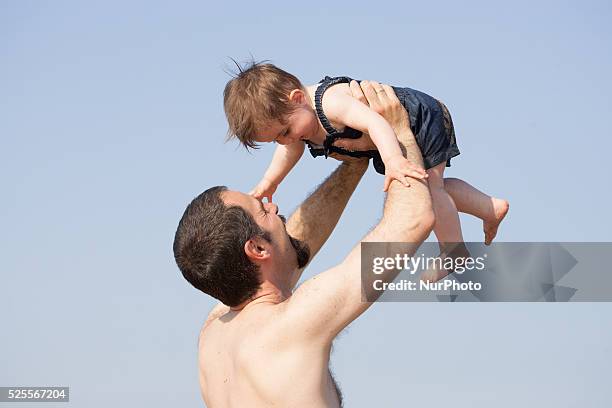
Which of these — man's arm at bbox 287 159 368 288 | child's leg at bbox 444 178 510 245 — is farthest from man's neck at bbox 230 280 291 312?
child's leg at bbox 444 178 510 245

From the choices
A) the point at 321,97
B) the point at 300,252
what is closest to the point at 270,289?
the point at 300,252

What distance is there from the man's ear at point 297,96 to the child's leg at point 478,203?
1.27m

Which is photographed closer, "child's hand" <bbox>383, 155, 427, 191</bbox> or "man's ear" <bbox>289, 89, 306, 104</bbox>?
"child's hand" <bbox>383, 155, 427, 191</bbox>

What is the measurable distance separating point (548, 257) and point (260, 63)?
9.88 feet

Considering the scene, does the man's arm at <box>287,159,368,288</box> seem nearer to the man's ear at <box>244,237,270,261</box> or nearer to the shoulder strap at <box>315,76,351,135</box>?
the shoulder strap at <box>315,76,351,135</box>

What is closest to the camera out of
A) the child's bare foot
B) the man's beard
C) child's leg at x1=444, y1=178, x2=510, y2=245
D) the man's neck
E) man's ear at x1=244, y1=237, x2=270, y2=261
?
man's ear at x1=244, y1=237, x2=270, y2=261

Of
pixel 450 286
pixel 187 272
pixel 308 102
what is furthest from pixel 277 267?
pixel 450 286

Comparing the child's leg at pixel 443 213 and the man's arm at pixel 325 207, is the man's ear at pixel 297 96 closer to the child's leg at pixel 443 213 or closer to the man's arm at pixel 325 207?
the man's arm at pixel 325 207

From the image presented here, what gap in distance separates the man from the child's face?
0.37 m

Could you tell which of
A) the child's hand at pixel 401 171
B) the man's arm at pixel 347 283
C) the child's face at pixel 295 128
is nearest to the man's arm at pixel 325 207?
the child's face at pixel 295 128

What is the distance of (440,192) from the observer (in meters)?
7.33

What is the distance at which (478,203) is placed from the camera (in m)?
7.73

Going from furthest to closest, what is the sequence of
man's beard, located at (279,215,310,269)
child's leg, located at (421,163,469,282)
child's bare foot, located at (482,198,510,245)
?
child's bare foot, located at (482,198,510,245) → child's leg, located at (421,163,469,282) → man's beard, located at (279,215,310,269)

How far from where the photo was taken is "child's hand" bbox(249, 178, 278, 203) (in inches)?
313
